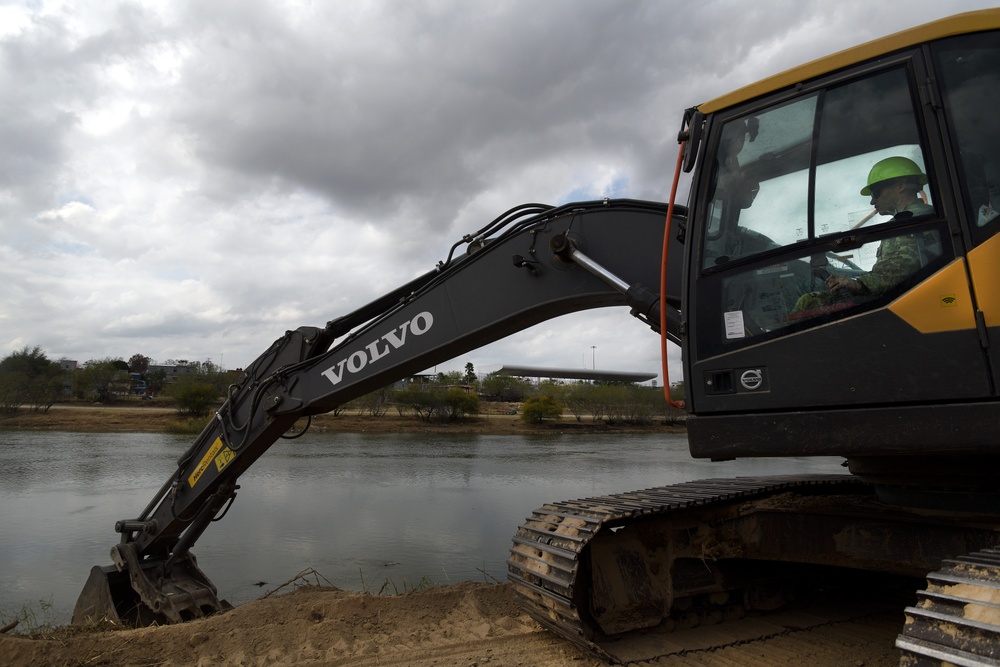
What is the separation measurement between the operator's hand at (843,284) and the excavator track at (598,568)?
5.57 feet

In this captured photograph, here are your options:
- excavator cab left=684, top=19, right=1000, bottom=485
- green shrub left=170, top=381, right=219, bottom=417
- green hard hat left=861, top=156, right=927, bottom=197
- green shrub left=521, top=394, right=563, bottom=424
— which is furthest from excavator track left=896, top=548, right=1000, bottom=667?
green shrub left=170, top=381, right=219, bottom=417

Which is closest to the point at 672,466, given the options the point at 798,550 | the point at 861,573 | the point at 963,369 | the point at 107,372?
the point at 861,573

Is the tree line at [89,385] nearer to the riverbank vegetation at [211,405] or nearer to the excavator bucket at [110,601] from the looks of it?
the riverbank vegetation at [211,405]

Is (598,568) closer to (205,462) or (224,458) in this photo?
(224,458)

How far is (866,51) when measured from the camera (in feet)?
9.27

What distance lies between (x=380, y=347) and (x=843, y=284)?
3142 mm

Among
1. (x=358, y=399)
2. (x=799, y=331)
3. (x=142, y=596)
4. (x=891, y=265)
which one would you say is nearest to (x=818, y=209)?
(x=891, y=265)

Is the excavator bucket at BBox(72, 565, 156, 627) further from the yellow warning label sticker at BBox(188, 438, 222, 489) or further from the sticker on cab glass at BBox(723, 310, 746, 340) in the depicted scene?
the sticker on cab glass at BBox(723, 310, 746, 340)

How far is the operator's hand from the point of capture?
2.70 metres

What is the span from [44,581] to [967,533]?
26.9 feet

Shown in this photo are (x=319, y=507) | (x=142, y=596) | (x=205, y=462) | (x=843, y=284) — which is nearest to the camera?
(x=843, y=284)

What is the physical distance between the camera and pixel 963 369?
240cm

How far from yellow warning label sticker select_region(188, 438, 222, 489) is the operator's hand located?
15.6 ft

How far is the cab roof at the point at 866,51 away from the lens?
2.60m
